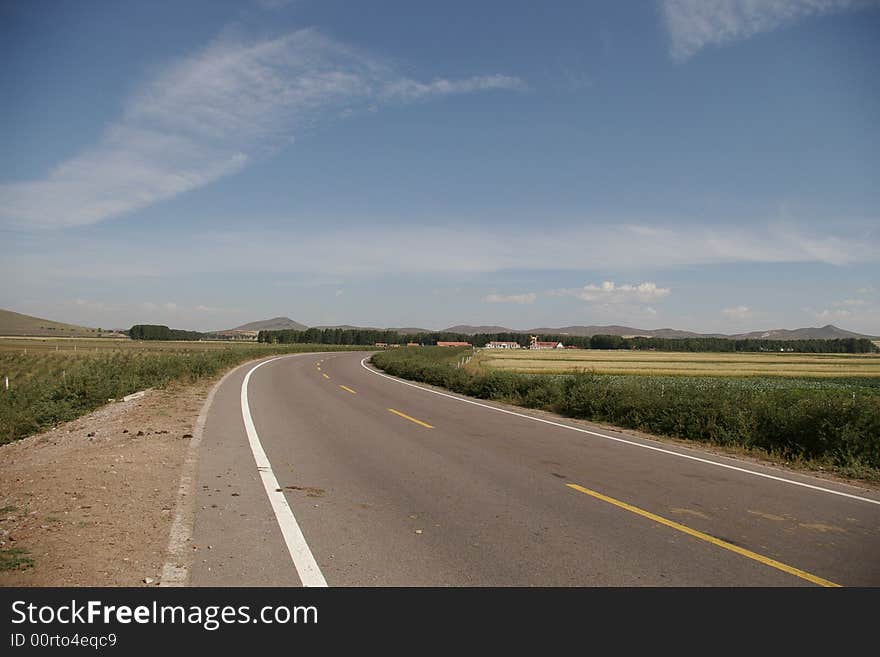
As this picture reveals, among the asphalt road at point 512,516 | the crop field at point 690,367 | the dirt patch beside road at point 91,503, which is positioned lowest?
the crop field at point 690,367

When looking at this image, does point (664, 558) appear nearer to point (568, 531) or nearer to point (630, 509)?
point (568, 531)

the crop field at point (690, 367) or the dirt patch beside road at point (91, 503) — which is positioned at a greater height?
the dirt patch beside road at point (91, 503)

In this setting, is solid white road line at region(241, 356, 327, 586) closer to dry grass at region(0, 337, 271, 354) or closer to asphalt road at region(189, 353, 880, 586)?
asphalt road at region(189, 353, 880, 586)

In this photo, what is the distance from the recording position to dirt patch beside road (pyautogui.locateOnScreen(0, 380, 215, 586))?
4707mm

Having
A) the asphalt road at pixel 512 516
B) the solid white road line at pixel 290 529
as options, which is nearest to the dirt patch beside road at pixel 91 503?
the asphalt road at pixel 512 516

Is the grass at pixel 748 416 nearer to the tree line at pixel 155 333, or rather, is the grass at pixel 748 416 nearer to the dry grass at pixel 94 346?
the dry grass at pixel 94 346

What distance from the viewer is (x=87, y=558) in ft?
16.1

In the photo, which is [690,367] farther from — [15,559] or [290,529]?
[15,559]

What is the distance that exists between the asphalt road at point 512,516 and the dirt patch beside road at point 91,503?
496 mm

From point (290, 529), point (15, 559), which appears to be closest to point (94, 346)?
point (15, 559)

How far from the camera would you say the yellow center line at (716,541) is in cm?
488

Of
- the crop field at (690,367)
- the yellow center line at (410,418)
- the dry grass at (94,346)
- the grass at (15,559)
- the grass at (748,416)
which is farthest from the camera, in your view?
the dry grass at (94,346)
